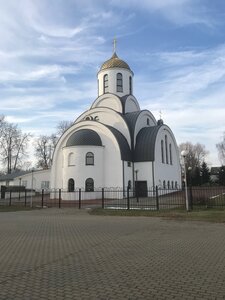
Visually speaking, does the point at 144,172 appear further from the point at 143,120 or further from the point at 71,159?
the point at 71,159

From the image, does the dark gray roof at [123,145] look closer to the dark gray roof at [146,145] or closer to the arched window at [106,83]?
the dark gray roof at [146,145]

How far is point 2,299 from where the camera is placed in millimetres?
4688

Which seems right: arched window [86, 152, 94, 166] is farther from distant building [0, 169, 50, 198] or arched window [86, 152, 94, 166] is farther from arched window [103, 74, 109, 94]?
distant building [0, 169, 50, 198]

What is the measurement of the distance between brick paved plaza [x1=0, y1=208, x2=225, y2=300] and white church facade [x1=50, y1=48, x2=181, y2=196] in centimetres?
2023

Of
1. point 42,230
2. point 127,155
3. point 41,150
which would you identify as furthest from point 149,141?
point 41,150

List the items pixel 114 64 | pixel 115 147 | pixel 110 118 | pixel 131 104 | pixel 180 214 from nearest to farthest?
pixel 180 214, pixel 115 147, pixel 110 118, pixel 131 104, pixel 114 64

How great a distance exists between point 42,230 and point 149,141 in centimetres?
2480

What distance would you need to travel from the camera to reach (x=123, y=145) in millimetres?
35031

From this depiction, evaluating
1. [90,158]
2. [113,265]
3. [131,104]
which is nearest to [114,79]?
[131,104]

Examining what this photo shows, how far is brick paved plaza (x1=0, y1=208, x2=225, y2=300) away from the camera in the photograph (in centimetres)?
498

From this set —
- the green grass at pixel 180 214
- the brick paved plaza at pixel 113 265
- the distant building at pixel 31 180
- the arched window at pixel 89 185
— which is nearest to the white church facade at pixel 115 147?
the arched window at pixel 89 185

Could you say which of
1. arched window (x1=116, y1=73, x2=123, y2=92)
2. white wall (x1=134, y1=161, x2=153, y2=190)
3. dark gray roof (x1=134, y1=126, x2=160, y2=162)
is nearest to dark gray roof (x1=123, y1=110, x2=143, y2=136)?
dark gray roof (x1=134, y1=126, x2=160, y2=162)

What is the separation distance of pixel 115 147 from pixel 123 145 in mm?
1172

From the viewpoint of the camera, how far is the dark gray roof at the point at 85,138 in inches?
1339
